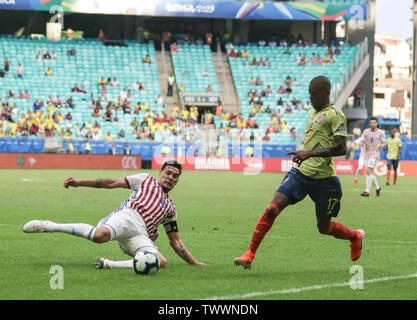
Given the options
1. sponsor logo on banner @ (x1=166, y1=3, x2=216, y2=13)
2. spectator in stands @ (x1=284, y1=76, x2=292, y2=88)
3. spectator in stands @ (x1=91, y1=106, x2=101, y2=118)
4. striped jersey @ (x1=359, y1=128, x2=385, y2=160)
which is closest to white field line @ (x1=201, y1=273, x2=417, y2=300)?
striped jersey @ (x1=359, y1=128, x2=385, y2=160)

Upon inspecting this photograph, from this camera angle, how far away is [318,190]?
9352 millimetres

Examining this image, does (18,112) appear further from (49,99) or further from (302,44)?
(302,44)

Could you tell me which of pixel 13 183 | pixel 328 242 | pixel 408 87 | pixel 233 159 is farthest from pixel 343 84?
pixel 408 87

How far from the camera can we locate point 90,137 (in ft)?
147

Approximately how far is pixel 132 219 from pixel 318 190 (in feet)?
7.21

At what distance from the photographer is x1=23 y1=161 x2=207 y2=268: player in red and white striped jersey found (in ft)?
28.3

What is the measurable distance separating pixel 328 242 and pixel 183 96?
40.2 m

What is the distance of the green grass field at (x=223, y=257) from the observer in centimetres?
762

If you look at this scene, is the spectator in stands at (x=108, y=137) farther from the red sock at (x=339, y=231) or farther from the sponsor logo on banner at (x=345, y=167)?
the red sock at (x=339, y=231)

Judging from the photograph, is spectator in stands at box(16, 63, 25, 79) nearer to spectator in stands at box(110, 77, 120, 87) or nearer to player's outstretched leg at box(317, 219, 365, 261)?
spectator in stands at box(110, 77, 120, 87)

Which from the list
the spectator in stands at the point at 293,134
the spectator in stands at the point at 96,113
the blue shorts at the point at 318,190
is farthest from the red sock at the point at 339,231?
the spectator in stands at the point at 96,113

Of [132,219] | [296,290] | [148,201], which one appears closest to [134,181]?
[148,201]

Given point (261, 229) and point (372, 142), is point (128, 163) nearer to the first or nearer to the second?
point (372, 142)

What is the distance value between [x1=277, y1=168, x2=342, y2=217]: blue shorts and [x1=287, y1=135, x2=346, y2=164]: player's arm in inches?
14.4
